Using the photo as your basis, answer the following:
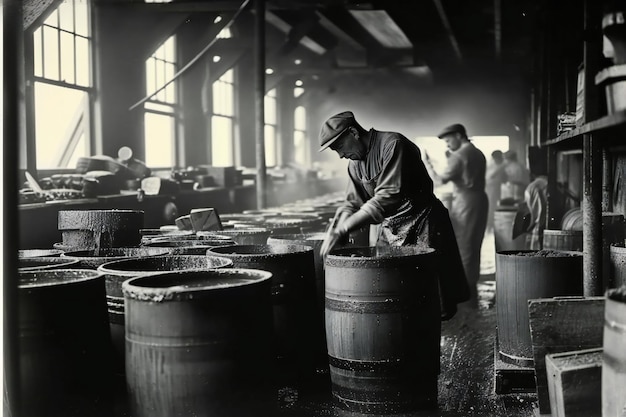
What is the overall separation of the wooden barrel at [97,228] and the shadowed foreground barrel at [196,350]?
1.57 m

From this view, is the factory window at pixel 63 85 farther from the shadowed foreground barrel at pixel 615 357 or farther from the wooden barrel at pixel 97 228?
the shadowed foreground barrel at pixel 615 357

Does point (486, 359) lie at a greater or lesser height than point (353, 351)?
lesser

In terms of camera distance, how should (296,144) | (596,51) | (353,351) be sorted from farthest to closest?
(296,144), (353,351), (596,51)

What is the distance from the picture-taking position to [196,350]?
2.66m

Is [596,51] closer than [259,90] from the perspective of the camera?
Yes

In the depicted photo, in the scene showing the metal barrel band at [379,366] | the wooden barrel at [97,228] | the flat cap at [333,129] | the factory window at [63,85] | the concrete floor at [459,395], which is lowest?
the concrete floor at [459,395]

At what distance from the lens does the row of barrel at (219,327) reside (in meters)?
2.69

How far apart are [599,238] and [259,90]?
6.48 m

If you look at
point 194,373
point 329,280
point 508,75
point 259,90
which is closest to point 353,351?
point 329,280

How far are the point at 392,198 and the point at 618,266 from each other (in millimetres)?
1276

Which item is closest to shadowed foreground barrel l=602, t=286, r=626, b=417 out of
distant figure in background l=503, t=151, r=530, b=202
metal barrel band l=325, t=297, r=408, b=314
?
metal barrel band l=325, t=297, r=408, b=314

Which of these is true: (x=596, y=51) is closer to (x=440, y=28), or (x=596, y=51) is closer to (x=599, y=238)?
(x=599, y=238)

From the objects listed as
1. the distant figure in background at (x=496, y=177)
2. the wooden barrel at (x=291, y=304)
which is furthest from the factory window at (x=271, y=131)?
the wooden barrel at (x=291, y=304)

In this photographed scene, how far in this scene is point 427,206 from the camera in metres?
4.60
